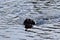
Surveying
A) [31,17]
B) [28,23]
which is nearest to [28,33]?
[28,23]

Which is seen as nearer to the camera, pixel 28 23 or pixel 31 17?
pixel 28 23

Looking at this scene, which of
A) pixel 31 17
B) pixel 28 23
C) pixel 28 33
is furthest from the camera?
pixel 31 17

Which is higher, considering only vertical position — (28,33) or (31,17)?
(31,17)

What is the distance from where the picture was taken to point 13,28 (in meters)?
2.71

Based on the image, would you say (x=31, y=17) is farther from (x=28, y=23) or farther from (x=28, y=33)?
(x=28, y=33)

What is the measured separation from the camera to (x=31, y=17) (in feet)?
9.66

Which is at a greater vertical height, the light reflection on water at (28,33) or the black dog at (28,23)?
the black dog at (28,23)

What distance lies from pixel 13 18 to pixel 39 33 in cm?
61

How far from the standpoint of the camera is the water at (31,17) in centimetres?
249

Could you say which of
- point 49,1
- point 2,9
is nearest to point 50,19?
point 49,1

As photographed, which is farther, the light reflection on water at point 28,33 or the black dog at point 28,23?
the black dog at point 28,23

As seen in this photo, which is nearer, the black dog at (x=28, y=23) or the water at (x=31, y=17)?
the water at (x=31, y=17)

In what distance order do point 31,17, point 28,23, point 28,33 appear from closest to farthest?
point 28,33 < point 28,23 < point 31,17

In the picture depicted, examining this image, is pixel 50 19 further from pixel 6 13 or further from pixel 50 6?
pixel 6 13
